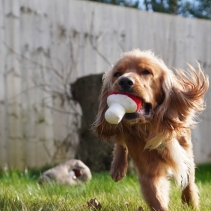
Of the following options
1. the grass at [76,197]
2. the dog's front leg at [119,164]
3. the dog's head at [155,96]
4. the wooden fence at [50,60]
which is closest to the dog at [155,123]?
the dog's head at [155,96]

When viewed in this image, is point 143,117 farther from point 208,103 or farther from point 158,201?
point 208,103

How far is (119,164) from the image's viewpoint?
357 cm

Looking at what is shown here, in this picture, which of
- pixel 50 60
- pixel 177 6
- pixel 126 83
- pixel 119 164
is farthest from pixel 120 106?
pixel 177 6

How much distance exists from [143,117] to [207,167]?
161 inches

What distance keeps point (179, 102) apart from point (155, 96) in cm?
17

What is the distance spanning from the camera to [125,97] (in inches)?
111

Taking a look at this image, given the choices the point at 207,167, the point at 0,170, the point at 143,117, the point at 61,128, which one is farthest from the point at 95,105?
the point at 143,117

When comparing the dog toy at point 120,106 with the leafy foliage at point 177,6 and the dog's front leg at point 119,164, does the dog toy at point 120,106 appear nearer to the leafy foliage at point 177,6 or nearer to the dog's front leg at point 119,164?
the dog's front leg at point 119,164

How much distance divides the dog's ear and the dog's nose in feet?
1.09

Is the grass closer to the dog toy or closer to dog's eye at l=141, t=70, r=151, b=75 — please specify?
the dog toy

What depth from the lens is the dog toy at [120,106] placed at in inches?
109

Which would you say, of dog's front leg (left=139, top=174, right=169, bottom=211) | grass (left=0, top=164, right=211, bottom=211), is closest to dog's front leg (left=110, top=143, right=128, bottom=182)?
grass (left=0, top=164, right=211, bottom=211)

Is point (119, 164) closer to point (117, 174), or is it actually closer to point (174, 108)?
point (117, 174)

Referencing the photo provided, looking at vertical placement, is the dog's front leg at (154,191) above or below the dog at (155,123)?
below
